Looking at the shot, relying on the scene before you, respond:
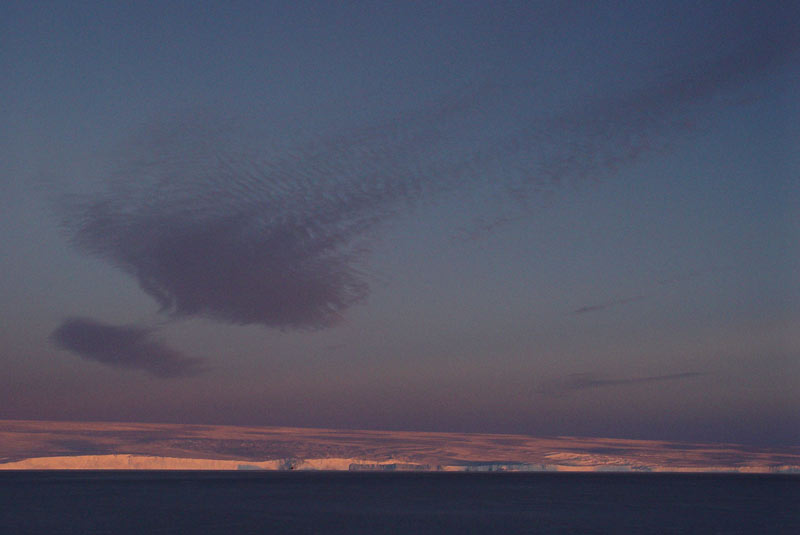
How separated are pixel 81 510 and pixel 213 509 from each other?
514 inches

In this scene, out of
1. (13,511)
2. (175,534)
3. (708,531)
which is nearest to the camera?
(175,534)

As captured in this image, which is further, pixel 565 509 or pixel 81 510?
pixel 565 509

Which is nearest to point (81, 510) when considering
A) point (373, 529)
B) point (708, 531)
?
point (373, 529)

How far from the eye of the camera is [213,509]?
7888 centimetres

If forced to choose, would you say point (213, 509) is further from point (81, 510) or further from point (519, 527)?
point (519, 527)

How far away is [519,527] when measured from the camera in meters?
59.2

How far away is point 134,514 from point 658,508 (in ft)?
188

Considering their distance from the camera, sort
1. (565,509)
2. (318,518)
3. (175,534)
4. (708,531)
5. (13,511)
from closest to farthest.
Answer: (175,534) → (708,531) → (318,518) → (13,511) → (565,509)

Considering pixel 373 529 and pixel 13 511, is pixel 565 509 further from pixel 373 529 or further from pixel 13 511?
pixel 13 511

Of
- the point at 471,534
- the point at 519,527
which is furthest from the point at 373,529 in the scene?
the point at 519,527

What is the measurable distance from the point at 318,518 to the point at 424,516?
10334mm

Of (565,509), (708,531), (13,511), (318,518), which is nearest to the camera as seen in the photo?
(708,531)

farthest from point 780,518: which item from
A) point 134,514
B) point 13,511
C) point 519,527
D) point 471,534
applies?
point 13,511

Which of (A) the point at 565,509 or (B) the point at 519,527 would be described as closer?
(B) the point at 519,527
